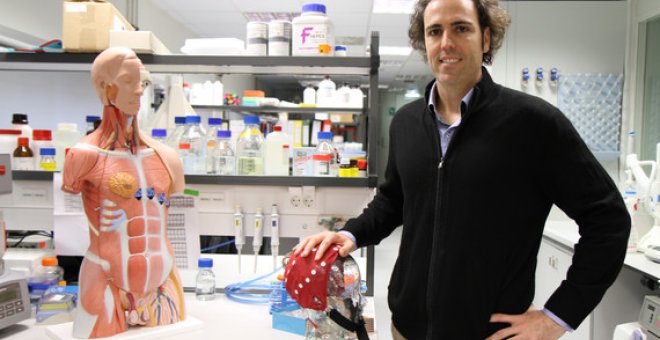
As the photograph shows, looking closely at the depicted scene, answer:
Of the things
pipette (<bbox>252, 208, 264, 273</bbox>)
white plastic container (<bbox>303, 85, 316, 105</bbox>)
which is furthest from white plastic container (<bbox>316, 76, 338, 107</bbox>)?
pipette (<bbox>252, 208, 264, 273</bbox>)

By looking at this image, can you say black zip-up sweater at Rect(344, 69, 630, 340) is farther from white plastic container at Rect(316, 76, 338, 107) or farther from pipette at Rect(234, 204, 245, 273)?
white plastic container at Rect(316, 76, 338, 107)

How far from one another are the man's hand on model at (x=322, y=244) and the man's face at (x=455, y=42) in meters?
0.48

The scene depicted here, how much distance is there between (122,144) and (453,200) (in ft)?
2.99

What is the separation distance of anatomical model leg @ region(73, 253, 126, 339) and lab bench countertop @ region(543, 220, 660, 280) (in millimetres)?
2130

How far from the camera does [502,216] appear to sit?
1093mm

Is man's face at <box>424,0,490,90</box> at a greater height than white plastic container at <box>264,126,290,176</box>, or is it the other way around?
man's face at <box>424,0,490,90</box>

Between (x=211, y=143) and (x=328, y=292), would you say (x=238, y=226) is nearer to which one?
(x=211, y=143)

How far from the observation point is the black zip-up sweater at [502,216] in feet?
3.43

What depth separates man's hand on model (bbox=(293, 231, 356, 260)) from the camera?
3.71 feet

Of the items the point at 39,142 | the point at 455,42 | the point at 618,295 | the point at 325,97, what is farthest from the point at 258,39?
the point at 325,97

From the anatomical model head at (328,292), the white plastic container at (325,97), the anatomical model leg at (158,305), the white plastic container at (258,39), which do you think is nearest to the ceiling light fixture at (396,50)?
the white plastic container at (325,97)

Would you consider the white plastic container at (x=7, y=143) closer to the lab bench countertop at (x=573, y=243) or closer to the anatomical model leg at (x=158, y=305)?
the anatomical model leg at (x=158, y=305)

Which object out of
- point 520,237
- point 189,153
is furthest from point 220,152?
point 520,237

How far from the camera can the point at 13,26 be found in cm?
326
